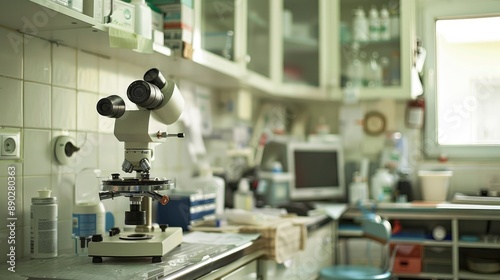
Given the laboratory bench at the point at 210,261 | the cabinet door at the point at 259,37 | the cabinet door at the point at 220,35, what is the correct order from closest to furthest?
the laboratory bench at the point at 210,261
the cabinet door at the point at 220,35
the cabinet door at the point at 259,37

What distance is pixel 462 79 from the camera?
3.48m

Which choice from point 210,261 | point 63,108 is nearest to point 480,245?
point 210,261

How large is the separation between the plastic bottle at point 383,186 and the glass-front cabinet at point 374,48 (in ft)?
1.58

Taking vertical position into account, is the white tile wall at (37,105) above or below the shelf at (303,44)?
below

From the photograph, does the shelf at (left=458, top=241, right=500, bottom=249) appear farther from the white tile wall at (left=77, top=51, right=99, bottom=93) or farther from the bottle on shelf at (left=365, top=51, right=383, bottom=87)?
the white tile wall at (left=77, top=51, right=99, bottom=93)

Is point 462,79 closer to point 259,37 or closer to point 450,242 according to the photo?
point 450,242

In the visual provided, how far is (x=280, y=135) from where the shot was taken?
11.5 ft

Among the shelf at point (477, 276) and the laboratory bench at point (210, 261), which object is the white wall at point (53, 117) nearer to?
the laboratory bench at point (210, 261)

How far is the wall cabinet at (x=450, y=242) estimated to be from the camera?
2965 mm

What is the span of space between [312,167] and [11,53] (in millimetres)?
2148

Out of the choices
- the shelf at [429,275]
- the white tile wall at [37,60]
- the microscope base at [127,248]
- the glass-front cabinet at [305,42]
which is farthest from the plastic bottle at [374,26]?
the microscope base at [127,248]

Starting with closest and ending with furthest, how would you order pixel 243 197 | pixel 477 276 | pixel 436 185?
pixel 243 197
pixel 477 276
pixel 436 185

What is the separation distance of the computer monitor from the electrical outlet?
1.86m

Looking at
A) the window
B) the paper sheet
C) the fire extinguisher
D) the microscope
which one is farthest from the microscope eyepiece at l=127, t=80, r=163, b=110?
the window
